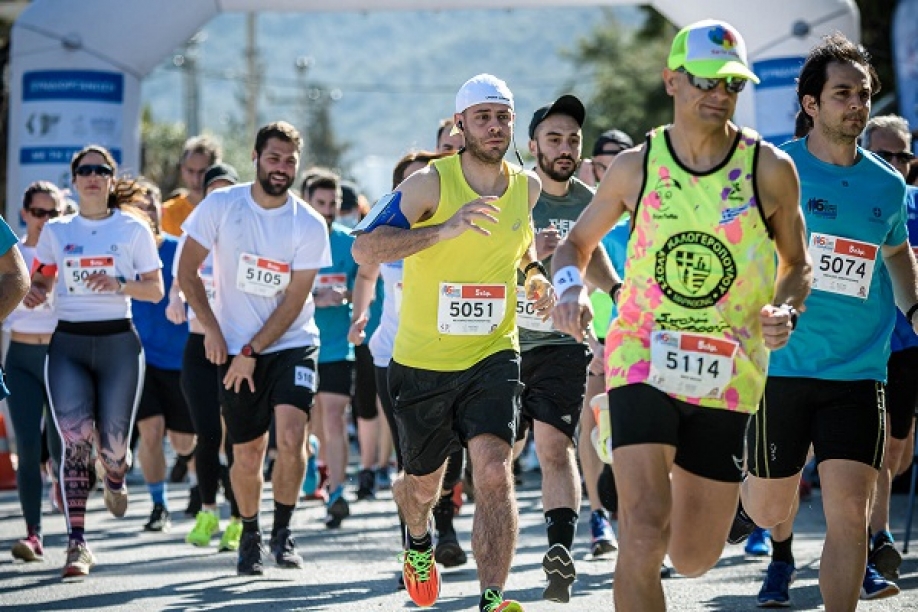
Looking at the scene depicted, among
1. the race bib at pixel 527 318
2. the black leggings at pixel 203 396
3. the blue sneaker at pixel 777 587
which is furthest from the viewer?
the black leggings at pixel 203 396

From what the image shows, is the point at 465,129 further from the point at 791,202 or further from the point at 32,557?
the point at 32,557

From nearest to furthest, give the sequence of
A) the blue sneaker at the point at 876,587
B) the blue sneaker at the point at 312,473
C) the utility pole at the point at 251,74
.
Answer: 1. the blue sneaker at the point at 876,587
2. the blue sneaker at the point at 312,473
3. the utility pole at the point at 251,74

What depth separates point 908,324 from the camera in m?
9.22

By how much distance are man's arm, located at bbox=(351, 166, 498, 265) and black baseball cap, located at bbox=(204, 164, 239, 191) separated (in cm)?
540

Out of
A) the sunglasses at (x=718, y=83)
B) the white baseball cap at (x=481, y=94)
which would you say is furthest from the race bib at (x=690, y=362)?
the white baseball cap at (x=481, y=94)

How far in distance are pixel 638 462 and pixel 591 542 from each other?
4509 mm

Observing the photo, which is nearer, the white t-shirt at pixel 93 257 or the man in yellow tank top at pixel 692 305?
the man in yellow tank top at pixel 692 305

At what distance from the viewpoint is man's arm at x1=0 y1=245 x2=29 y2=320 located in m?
7.53

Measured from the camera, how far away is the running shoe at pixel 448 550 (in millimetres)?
9648

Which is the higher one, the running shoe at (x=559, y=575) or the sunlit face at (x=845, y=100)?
the sunlit face at (x=845, y=100)

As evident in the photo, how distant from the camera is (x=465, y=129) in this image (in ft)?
25.2

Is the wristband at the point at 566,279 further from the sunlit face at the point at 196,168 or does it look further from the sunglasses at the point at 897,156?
the sunlit face at the point at 196,168

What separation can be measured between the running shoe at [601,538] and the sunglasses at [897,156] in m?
2.61

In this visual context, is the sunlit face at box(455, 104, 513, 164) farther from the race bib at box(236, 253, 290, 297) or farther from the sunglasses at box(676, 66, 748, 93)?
the race bib at box(236, 253, 290, 297)
